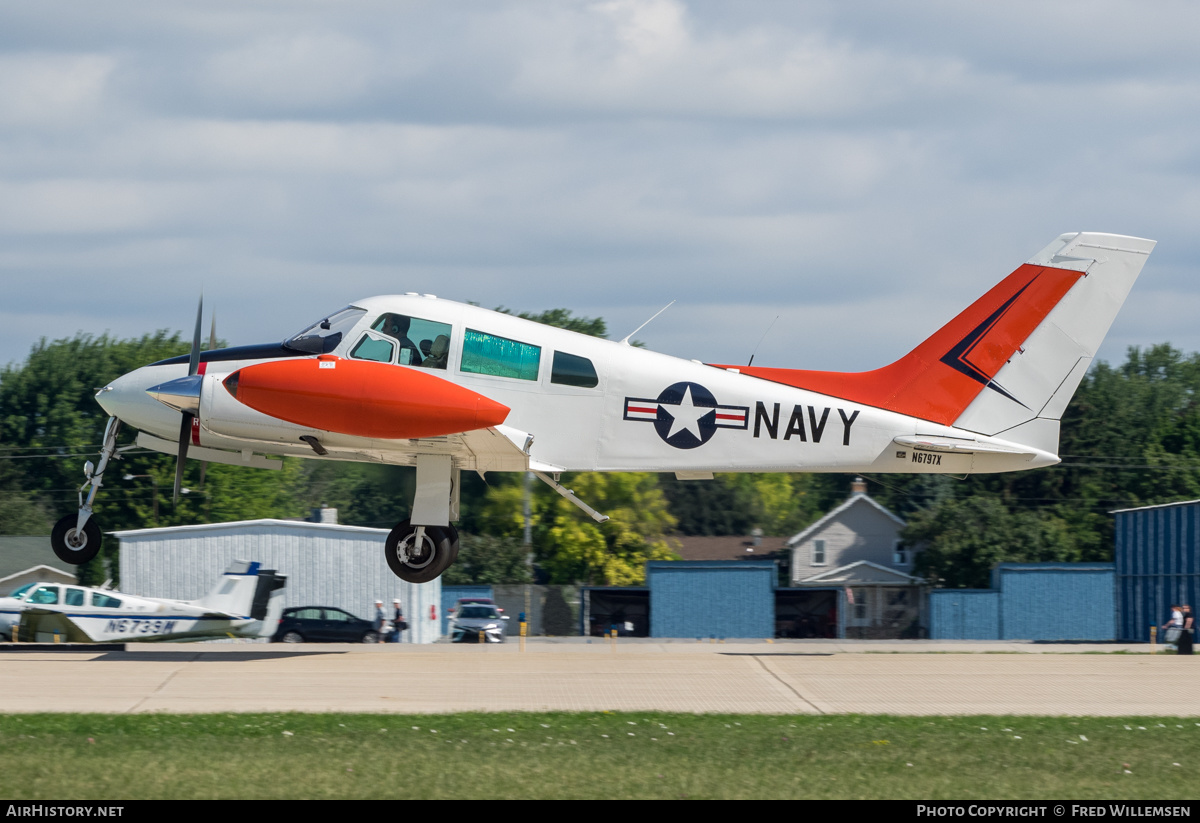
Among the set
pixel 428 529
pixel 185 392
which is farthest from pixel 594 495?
pixel 185 392

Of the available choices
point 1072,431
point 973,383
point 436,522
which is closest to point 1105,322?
point 973,383

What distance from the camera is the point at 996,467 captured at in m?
16.5

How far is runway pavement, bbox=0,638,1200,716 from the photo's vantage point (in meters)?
13.3

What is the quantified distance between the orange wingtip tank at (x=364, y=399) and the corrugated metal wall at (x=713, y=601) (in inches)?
1081

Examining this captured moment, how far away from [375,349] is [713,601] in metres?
27.8

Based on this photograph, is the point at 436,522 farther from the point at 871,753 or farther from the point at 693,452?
the point at 871,753

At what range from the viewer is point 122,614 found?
26.8 metres

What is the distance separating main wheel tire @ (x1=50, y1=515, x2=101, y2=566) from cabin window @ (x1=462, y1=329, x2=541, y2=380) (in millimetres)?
5884

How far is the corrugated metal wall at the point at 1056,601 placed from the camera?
A: 139ft

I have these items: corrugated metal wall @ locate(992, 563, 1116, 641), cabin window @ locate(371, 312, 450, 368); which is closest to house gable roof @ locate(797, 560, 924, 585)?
corrugated metal wall @ locate(992, 563, 1116, 641)

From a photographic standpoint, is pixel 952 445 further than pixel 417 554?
No

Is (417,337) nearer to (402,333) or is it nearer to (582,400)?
(402,333)

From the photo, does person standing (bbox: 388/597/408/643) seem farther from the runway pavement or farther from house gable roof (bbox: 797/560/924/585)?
house gable roof (bbox: 797/560/924/585)

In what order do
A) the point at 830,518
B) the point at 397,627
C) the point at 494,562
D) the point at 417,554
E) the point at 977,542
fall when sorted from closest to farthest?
the point at 417,554, the point at 397,627, the point at 494,562, the point at 977,542, the point at 830,518
